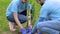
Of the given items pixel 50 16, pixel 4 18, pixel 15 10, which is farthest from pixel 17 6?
pixel 4 18

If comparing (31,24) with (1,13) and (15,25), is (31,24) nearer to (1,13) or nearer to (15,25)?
(15,25)

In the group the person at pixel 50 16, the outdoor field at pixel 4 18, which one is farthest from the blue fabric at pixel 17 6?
the person at pixel 50 16

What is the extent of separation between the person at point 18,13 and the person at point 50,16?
0.67 m

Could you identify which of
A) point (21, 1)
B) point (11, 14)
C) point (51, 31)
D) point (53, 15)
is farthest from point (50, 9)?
point (11, 14)

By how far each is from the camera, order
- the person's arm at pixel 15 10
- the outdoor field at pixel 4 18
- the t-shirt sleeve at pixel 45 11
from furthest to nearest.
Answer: the outdoor field at pixel 4 18, the person's arm at pixel 15 10, the t-shirt sleeve at pixel 45 11

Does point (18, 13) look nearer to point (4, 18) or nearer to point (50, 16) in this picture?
point (4, 18)

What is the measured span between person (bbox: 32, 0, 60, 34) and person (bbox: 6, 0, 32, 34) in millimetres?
A: 667

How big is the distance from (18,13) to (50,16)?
1.04 metres

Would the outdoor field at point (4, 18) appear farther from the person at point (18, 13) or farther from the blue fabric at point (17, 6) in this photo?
the blue fabric at point (17, 6)

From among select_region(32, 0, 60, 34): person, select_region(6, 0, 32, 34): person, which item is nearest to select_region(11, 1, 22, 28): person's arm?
select_region(6, 0, 32, 34): person

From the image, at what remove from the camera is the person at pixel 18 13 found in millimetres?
4133

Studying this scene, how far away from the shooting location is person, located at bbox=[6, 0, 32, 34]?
163 inches

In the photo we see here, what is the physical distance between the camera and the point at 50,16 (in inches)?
136

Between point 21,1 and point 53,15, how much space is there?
0.91 metres
